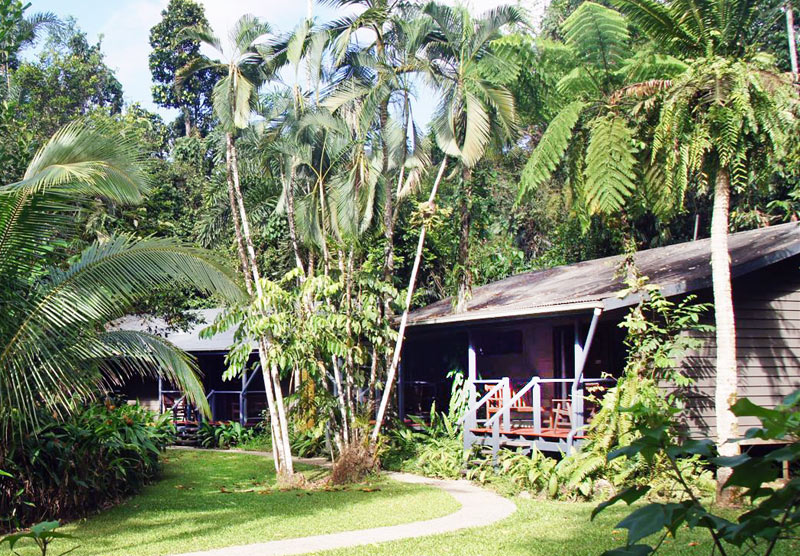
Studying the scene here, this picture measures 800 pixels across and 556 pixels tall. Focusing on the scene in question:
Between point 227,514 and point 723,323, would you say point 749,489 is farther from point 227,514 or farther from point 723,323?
point 227,514

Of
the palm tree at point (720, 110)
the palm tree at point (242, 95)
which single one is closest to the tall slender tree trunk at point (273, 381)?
the palm tree at point (242, 95)

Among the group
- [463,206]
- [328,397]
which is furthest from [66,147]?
[463,206]

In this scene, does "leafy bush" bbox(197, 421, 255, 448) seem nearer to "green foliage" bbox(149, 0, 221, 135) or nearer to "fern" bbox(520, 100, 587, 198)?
"fern" bbox(520, 100, 587, 198)

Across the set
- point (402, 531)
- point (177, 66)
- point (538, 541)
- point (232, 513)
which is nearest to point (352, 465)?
point (232, 513)

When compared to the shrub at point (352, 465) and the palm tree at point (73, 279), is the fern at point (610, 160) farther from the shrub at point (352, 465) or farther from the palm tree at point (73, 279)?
the shrub at point (352, 465)

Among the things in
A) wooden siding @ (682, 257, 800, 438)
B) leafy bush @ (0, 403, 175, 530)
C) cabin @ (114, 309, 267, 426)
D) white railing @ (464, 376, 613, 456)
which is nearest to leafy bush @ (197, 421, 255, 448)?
cabin @ (114, 309, 267, 426)

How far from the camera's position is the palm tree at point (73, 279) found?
28.5 feet

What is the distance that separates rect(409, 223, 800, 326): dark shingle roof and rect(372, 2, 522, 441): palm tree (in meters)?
2.40

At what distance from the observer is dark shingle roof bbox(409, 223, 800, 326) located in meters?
12.9

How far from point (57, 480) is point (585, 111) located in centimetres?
877

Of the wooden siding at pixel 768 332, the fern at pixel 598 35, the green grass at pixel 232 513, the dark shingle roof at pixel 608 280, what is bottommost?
the green grass at pixel 232 513

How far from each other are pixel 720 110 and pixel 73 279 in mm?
7809

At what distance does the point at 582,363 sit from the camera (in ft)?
43.5

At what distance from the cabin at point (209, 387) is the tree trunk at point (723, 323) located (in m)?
13.7
